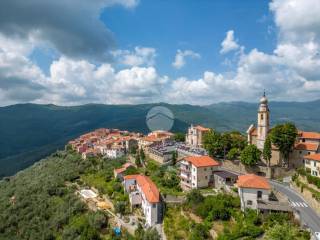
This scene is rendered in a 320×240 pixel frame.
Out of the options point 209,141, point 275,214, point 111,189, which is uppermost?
point 209,141

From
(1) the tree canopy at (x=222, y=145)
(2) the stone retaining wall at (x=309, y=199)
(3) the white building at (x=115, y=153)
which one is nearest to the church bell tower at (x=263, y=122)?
(1) the tree canopy at (x=222, y=145)

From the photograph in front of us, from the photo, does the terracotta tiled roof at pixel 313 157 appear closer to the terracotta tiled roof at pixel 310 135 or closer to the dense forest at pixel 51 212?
the terracotta tiled roof at pixel 310 135

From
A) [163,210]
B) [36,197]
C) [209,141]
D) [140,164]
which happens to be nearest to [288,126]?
[209,141]

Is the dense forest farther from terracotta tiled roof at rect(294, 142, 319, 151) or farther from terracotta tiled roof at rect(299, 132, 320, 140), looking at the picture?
terracotta tiled roof at rect(299, 132, 320, 140)

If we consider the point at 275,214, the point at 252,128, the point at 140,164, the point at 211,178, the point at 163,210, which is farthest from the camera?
the point at 140,164

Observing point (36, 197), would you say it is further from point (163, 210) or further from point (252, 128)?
point (252, 128)

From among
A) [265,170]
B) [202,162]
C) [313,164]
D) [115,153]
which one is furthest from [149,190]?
[115,153]
